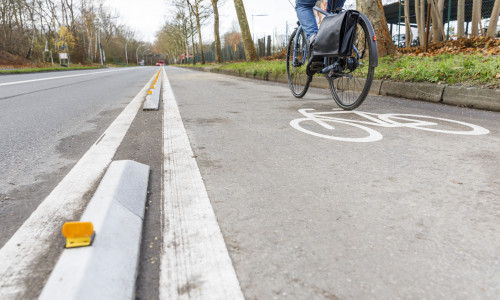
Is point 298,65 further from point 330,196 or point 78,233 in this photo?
point 78,233

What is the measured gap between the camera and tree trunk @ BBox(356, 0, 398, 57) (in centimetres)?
797

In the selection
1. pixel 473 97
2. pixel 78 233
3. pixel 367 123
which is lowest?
pixel 78 233

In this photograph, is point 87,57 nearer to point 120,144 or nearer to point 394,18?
point 394,18

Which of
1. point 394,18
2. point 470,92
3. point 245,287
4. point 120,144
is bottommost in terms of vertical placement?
point 245,287

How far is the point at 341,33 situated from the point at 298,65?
1876 mm

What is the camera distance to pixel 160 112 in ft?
15.0

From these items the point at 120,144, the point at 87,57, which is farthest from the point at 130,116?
the point at 87,57

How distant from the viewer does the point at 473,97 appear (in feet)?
14.8

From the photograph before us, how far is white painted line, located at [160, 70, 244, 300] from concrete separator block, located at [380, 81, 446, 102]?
4.27 m

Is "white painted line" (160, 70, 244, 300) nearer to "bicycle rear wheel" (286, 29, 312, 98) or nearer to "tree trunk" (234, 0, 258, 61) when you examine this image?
"bicycle rear wheel" (286, 29, 312, 98)

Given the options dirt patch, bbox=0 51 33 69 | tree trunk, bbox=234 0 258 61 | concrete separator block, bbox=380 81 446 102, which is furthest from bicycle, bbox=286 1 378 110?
dirt patch, bbox=0 51 33 69

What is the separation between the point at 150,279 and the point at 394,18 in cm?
3190

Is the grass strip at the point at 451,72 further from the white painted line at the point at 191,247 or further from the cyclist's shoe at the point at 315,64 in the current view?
the white painted line at the point at 191,247

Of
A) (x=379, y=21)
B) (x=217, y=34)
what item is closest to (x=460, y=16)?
(x=379, y=21)
